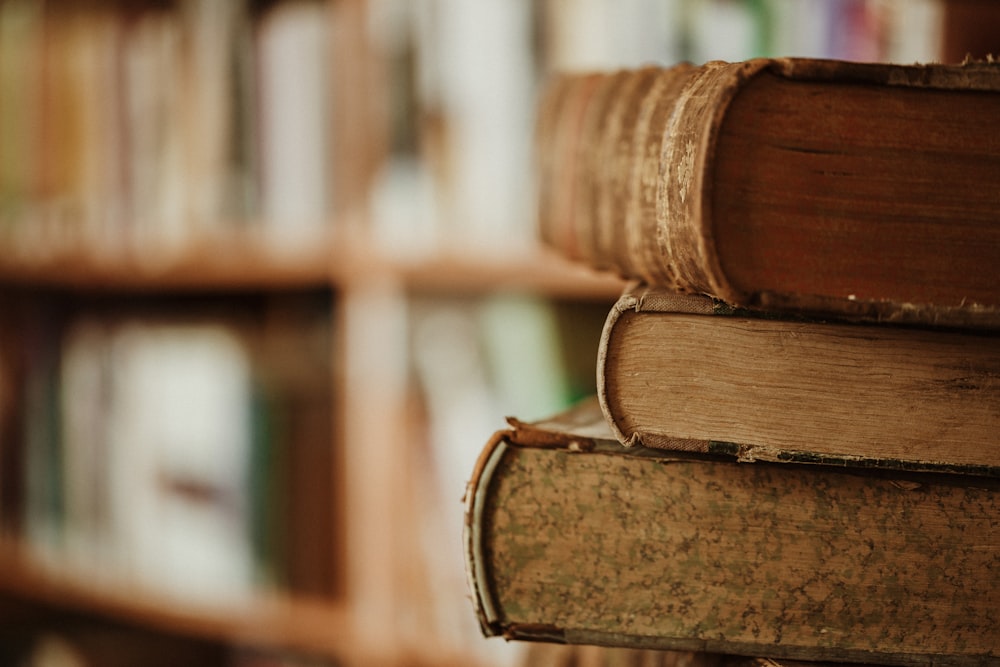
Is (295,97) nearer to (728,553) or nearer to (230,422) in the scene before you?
(230,422)

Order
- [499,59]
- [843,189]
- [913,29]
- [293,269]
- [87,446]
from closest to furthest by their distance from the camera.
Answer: [843,189] → [913,29] → [499,59] → [293,269] → [87,446]

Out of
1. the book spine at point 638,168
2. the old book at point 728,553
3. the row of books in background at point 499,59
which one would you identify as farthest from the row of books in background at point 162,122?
the old book at point 728,553

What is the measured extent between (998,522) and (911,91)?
0.60 feet

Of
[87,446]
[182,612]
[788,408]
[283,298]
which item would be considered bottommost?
[182,612]

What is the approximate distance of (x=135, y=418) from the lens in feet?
4.66

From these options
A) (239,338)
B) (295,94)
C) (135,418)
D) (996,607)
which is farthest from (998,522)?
(135,418)

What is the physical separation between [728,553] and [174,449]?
1.11m

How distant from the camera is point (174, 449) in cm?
138

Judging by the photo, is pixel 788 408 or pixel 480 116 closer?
pixel 788 408

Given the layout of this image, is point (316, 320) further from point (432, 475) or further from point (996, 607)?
point (996, 607)

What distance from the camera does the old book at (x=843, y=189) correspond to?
1.23 ft

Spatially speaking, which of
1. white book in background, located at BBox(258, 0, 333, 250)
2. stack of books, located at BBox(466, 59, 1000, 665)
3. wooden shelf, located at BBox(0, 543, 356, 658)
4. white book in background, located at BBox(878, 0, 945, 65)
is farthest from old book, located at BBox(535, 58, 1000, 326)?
wooden shelf, located at BBox(0, 543, 356, 658)

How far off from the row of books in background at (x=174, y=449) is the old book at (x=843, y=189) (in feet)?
3.03

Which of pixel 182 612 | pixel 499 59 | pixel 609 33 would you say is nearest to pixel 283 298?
pixel 182 612
